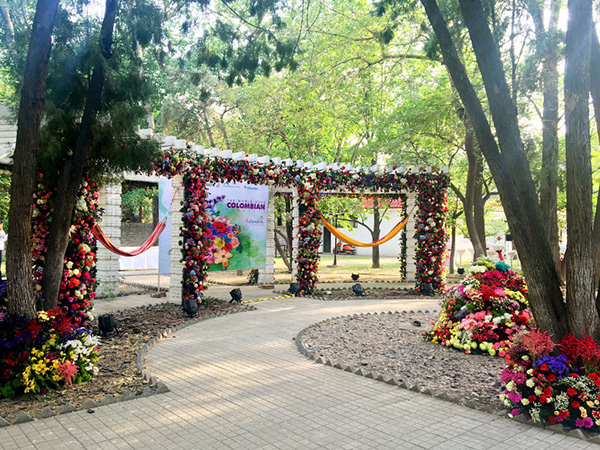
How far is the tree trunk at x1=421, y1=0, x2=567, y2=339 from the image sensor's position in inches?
194

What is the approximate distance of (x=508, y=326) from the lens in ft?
24.5

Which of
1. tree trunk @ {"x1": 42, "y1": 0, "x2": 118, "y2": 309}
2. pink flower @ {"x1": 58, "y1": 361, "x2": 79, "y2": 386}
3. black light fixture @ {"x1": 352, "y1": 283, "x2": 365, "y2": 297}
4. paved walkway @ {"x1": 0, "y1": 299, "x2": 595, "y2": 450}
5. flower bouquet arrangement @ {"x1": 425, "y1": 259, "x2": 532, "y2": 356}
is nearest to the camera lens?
paved walkway @ {"x1": 0, "y1": 299, "x2": 595, "y2": 450}

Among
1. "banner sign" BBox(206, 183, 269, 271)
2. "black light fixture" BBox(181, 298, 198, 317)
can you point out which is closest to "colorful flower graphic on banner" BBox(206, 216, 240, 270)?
"banner sign" BBox(206, 183, 269, 271)

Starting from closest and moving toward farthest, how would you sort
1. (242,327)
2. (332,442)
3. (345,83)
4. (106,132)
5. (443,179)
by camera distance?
(332,442)
(106,132)
(242,327)
(443,179)
(345,83)

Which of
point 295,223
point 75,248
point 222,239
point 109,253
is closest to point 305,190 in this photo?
point 295,223

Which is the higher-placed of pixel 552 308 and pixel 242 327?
pixel 552 308

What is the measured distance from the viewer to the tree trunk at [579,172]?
484cm

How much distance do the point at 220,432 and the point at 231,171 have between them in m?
8.18

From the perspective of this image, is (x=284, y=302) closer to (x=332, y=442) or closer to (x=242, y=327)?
(x=242, y=327)

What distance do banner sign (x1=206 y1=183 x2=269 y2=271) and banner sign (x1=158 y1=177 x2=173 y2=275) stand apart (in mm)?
976

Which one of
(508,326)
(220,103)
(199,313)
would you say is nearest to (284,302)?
(199,313)

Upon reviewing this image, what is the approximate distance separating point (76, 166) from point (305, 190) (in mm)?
7984

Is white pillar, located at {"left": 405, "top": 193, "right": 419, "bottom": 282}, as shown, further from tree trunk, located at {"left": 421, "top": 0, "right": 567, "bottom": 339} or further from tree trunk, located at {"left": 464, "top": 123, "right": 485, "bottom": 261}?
tree trunk, located at {"left": 421, "top": 0, "right": 567, "bottom": 339}

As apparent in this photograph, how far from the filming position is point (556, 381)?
15.1ft
